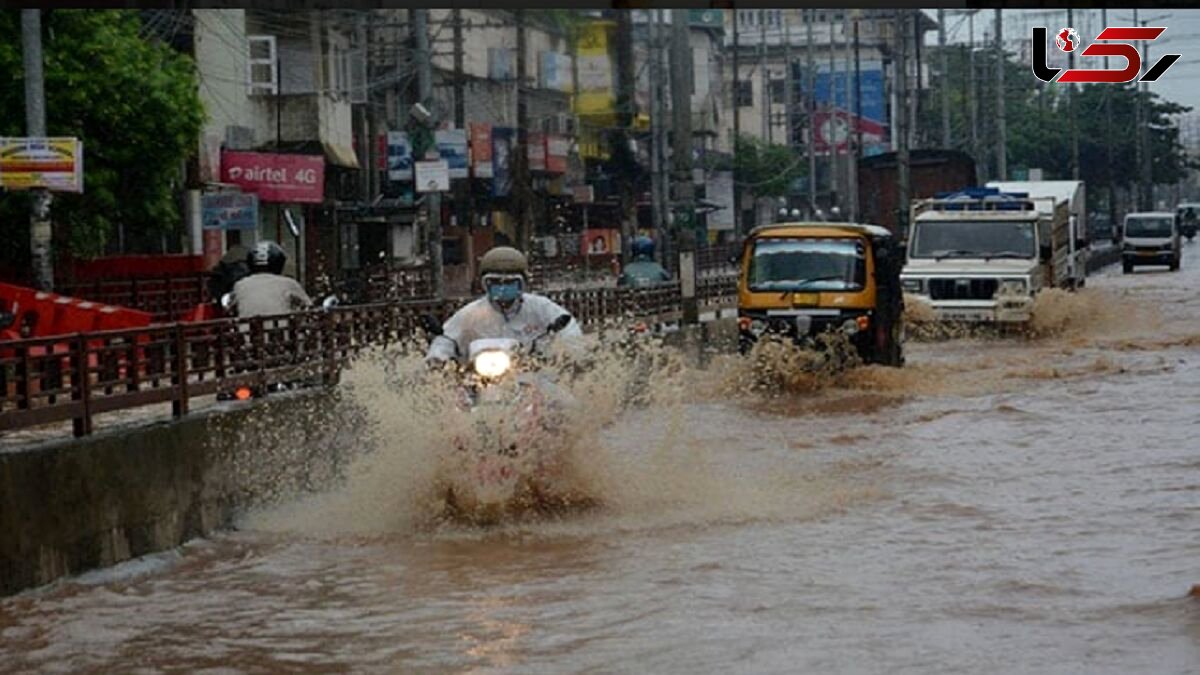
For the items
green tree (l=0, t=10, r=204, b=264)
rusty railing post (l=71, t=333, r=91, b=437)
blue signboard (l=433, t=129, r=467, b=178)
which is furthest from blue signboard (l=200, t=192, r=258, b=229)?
rusty railing post (l=71, t=333, r=91, b=437)

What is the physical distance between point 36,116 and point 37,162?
1.00 metres

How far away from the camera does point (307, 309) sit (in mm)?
15977

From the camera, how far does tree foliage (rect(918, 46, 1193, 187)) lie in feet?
335

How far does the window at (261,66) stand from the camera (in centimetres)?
3975

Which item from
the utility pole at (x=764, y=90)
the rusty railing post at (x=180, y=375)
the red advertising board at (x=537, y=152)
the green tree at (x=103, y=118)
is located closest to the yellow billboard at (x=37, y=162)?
the green tree at (x=103, y=118)

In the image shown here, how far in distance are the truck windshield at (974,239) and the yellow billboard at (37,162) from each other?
15.4 metres

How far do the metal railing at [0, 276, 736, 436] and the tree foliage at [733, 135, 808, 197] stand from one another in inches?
2427

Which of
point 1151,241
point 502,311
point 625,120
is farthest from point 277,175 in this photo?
point 1151,241

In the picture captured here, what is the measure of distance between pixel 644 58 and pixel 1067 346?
154ft

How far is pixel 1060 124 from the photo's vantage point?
342 feet

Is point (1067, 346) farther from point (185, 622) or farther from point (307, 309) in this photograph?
point (185, 622)

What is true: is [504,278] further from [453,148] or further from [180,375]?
[453,148]

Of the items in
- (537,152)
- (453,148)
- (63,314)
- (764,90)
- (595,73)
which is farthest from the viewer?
(764,90)

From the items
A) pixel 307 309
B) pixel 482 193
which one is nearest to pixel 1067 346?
pixel 307 309
